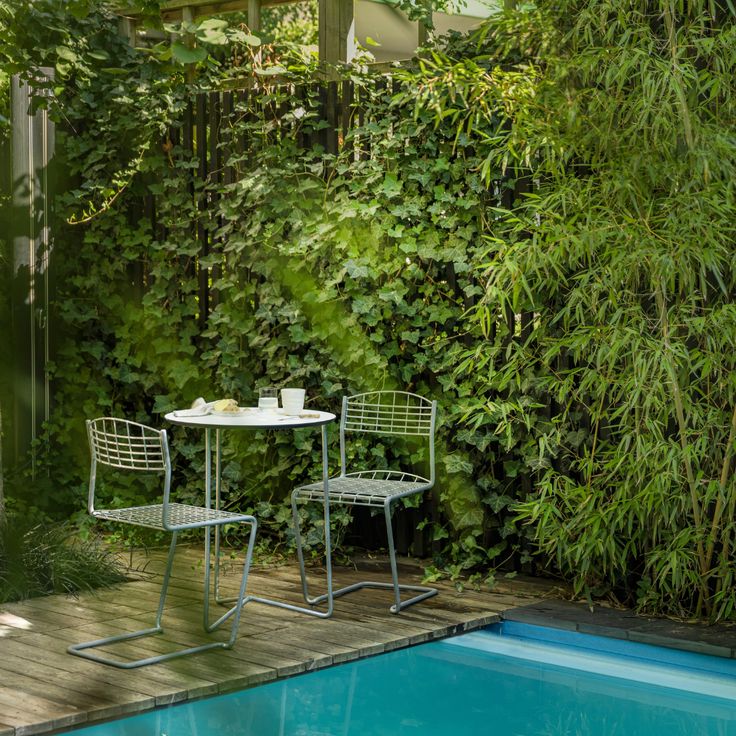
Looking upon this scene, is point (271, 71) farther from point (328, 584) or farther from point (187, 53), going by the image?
point (328, 584)

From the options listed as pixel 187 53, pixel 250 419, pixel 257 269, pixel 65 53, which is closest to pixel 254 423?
pixel 250 419

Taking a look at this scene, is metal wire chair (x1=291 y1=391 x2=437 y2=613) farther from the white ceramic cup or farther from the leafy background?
the white ceramic cup

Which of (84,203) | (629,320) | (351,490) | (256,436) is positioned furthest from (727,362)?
(84,203)

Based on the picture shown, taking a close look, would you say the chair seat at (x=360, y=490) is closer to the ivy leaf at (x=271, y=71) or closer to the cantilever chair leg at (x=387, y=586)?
the cantilever chair leg at (x=387, y=586)

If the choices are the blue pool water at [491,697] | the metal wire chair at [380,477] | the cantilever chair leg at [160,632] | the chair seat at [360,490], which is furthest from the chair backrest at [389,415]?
the cantilever chair leg at [160,632]

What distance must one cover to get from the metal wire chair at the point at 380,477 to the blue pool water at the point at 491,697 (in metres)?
0.52

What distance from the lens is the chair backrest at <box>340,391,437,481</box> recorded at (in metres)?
4.92

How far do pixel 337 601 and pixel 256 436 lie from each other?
117cm

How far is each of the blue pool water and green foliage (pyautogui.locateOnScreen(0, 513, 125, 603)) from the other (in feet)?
4.51

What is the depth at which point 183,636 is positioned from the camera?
165 inches

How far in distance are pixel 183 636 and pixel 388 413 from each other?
1.43 meters

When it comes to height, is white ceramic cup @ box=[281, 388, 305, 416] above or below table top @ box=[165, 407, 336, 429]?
above

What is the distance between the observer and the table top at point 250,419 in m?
4.16

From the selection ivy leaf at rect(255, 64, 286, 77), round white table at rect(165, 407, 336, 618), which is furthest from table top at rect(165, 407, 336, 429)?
ivy leaf at rect(255, 64, 286, 77)
